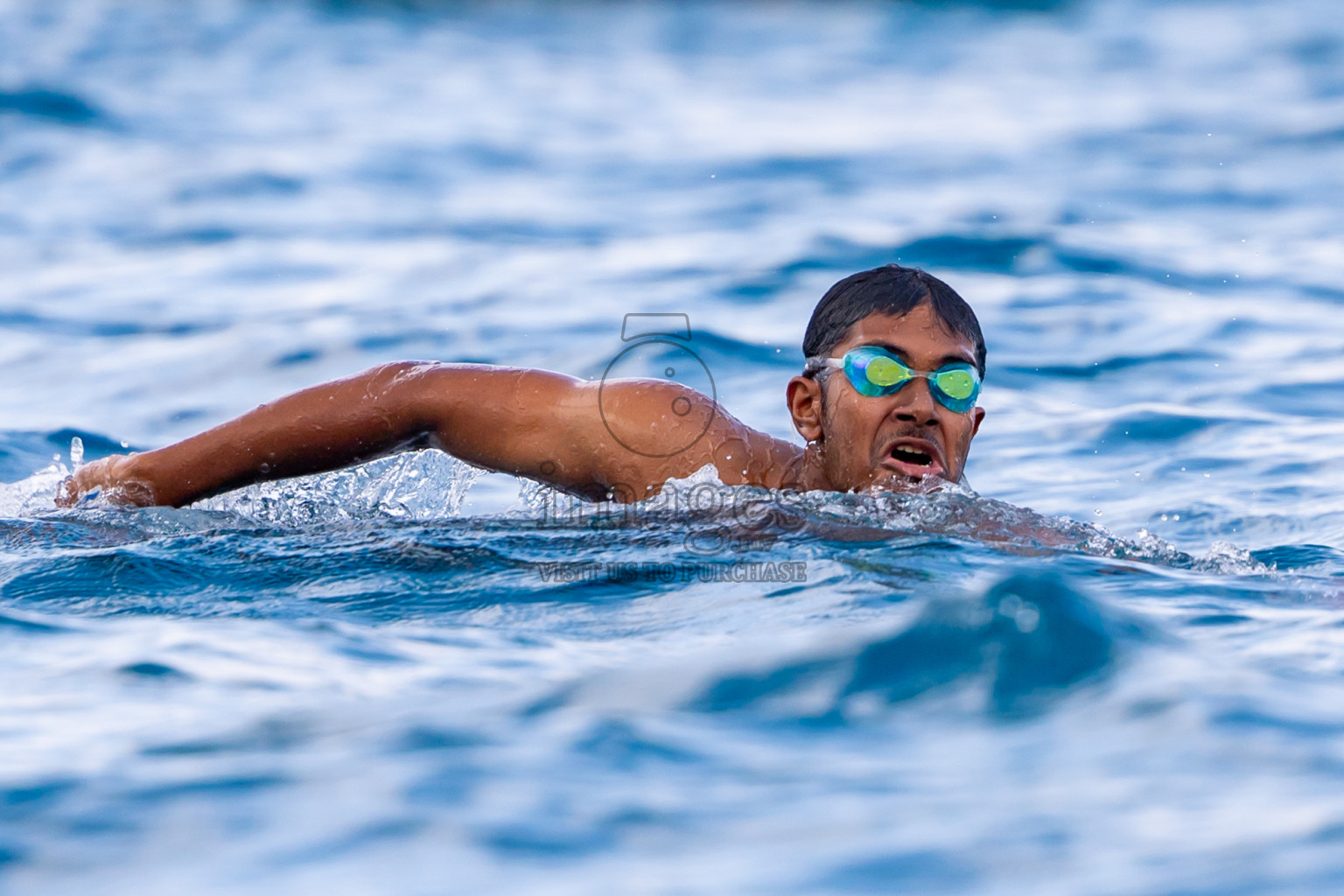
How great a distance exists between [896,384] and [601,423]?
0.98 metres

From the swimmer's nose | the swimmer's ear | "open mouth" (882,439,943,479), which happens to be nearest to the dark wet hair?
the swimmer's ear

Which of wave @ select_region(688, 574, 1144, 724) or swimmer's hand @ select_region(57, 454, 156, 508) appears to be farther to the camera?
swimmer's hand @ select_region(57, 454, 156, 508)

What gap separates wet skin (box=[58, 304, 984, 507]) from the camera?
4.78m

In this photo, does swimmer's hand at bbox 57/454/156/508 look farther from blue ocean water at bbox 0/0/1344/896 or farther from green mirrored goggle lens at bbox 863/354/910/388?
green mirrored goggle lens at bbox 863/354/910/388

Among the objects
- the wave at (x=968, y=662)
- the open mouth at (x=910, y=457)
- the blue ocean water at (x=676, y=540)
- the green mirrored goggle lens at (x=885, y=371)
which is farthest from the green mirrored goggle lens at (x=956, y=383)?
the wave at (x=968, y=662)

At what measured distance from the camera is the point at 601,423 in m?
4.83

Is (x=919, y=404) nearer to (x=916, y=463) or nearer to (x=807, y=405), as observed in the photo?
(x=916, y=463)

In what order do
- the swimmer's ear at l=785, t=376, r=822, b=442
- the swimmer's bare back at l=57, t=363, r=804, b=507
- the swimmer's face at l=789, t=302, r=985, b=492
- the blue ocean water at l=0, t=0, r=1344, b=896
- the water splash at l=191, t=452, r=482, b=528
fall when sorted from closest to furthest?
1. the blue ocean water at l=0, t=0, r=1344, b=896
2. the swimmer's bare back at l=57, t=363, r=804, b=507
3. the swimmer's face at l=789, t=302, r=985, b=492
4. the swimmer's ear at l=785, t=376, r=822, b=442
5. the water splash at l=191, t=452, r=482, b=528

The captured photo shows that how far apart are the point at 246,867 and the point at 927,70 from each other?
788 inches

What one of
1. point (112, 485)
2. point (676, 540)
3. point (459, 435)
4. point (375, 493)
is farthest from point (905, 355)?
point (112, 485)

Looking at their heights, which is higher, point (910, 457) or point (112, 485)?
point (112, 485)

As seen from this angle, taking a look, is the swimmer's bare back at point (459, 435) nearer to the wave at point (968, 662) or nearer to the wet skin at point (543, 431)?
the wet skin at point (543, 431)

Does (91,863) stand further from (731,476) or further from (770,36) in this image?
(770,36)

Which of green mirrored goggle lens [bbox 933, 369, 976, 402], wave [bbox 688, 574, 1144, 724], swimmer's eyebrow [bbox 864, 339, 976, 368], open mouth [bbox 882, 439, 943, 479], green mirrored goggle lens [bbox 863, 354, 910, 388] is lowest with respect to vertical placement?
wave [bbox 688, 574, 1144, 724]
